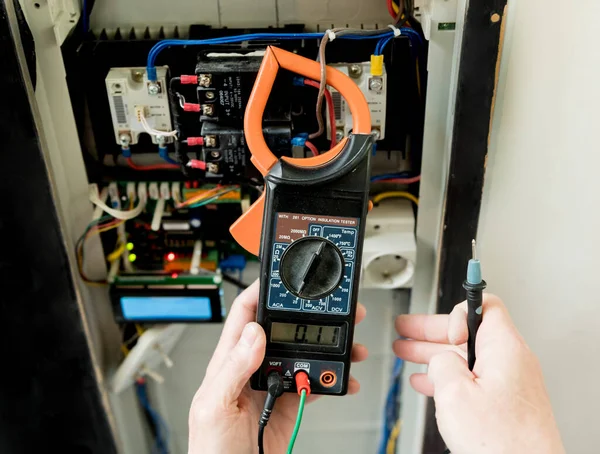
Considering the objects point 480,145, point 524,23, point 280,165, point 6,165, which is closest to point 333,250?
point 280,165

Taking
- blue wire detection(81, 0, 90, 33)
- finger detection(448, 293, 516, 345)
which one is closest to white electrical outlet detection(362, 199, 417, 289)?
finger detection(448, 293, 516, 345)

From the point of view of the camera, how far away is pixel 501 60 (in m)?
0.88

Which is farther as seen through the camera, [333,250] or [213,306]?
[213,306]

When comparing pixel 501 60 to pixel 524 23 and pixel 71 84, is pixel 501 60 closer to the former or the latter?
pixel 524 23

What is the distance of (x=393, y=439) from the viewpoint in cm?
146

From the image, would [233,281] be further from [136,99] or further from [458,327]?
[458,327]

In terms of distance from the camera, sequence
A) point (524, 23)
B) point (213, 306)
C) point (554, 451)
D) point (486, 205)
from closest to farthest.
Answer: point (554, 451) → point (524, 23) → point (486, 205) → point (213, 306)

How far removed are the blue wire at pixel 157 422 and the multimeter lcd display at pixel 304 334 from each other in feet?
2.22

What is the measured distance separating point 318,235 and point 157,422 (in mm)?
891

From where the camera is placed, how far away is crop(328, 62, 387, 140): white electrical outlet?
0.98 m

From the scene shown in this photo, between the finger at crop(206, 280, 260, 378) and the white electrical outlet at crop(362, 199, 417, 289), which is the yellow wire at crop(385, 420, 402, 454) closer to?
the white electrical outlet at crop(362, 199, 417, 289)

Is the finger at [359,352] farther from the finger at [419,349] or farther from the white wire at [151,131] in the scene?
the white wire at [151,131]

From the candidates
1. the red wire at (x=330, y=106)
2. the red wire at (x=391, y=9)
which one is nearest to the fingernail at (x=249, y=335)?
the red wire at (x=330, y=106)

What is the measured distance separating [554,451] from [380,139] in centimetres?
55
